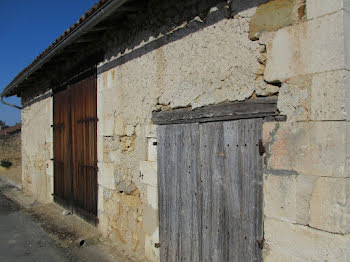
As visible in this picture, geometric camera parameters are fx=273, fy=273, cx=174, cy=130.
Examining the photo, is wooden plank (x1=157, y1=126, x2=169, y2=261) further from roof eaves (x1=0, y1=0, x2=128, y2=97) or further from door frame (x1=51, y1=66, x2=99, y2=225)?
door frame (x1=51, y1=66, x2=99, y2=225)

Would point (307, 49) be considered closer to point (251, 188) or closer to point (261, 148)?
point (261, 148)

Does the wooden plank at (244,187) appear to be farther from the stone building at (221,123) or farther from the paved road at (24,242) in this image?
the paved road at (24,242)

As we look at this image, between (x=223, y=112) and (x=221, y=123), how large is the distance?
10 centimetres

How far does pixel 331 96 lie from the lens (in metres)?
1.76

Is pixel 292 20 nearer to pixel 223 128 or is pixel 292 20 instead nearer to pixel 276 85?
pixel 276 85

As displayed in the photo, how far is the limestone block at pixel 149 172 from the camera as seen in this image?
3.22 m

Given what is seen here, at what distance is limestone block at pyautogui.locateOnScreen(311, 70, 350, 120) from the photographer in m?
1.71

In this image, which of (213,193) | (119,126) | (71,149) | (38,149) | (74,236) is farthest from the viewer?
(38,149)

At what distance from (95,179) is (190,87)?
8.68ft

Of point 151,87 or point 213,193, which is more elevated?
point 151,87

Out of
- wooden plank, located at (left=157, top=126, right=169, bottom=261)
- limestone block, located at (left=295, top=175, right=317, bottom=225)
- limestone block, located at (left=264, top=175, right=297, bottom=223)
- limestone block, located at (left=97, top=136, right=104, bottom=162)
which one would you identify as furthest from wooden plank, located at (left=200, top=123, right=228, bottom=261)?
limestone block, located at (left=97, top=136, right=104, bottom=162)

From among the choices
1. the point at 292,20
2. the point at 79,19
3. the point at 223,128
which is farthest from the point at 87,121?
the point at 292,20

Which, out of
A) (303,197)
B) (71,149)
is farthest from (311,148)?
(71,149)

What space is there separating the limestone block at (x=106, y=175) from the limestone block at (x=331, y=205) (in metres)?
2.86
